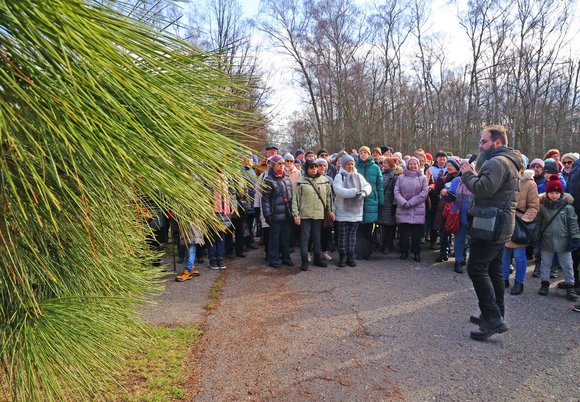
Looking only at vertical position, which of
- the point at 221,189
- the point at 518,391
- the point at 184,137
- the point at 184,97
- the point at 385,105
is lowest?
the point at 518,391

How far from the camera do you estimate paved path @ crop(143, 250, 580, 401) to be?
8.71 ft

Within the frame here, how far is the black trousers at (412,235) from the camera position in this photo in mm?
6258

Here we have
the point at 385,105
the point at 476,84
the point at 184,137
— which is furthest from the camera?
the point at 385,105

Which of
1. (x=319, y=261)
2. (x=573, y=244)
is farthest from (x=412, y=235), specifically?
(x=573, y=244)

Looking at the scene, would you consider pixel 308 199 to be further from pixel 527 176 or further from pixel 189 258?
pixel 527 176

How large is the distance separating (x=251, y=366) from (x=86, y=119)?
2.74 metres

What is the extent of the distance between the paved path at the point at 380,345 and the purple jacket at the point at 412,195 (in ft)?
4.38

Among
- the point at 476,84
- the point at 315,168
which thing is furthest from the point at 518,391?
the point at 476,84

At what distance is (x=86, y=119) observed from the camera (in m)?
0.69

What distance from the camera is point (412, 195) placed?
A: 6.19m

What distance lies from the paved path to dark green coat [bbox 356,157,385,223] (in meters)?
1.42

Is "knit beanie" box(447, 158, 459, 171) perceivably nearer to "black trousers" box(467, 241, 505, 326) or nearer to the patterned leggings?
the patterned leggings

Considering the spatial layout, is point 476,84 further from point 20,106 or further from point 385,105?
point 20,106

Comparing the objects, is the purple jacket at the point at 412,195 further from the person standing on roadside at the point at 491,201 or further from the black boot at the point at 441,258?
the person standing on roadside at the point at 491,201
